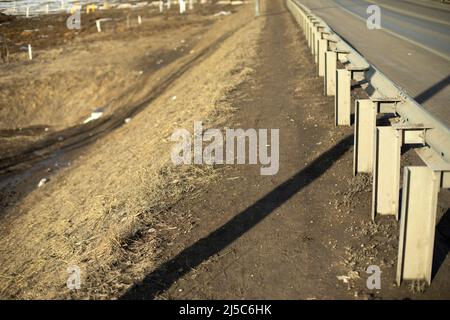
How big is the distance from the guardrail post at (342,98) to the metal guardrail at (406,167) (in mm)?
37

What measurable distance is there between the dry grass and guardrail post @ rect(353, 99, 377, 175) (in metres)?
2.16

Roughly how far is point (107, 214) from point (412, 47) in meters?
11.7

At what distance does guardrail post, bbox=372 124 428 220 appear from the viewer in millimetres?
4645

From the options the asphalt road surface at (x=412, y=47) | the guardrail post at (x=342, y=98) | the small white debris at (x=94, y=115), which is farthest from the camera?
the small white debris at (x=94, y=115)

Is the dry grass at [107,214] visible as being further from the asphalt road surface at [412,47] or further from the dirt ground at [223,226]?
the asphalt road surface at [412,47]

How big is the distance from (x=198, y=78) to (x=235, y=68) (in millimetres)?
3208

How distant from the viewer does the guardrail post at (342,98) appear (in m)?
7.67


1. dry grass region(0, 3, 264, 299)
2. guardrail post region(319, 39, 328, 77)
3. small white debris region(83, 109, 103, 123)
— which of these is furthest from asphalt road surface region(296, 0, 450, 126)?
small white debris region(83, 109, 103, 123)

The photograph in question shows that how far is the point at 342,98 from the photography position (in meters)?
7.88

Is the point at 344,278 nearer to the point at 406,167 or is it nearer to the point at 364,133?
the point at 406,167

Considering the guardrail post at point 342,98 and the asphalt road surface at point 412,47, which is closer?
the guardrail post at point 342,98

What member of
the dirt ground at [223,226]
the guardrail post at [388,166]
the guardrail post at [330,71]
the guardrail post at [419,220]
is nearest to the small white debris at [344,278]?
the dirt ground at [223,226]

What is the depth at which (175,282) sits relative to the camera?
450 centimetres
